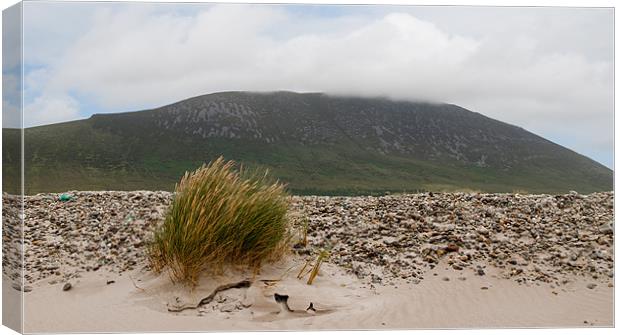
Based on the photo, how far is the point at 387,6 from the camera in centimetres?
709

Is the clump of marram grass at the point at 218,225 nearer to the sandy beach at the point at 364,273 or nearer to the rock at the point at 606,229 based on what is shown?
the sandy beach at the point at 364,273

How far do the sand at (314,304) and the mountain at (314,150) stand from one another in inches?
556

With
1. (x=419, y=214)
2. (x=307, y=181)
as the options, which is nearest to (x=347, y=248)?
(x=419, y=214)

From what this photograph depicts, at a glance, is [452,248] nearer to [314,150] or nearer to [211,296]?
[211,296]

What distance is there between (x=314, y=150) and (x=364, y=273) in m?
32.6

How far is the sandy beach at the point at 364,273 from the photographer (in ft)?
20.4

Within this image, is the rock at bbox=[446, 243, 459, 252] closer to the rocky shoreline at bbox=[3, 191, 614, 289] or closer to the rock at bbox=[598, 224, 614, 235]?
the rocky shoreline at bbox=[3, 191, 614, 289]

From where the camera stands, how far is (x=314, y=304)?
20.7 feet

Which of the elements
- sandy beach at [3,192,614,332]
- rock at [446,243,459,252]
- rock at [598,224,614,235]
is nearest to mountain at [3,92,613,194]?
sandy beach at [3,192,614,332]

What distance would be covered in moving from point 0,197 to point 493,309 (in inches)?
202

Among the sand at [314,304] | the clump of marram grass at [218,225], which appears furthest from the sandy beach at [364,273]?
the clump of marram grass at [218,225]

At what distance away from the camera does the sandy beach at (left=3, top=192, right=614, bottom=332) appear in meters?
6.22

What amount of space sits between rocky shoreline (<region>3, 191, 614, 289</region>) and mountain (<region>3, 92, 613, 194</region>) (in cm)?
1150

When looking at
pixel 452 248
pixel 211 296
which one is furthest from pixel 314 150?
pixel 211 296
